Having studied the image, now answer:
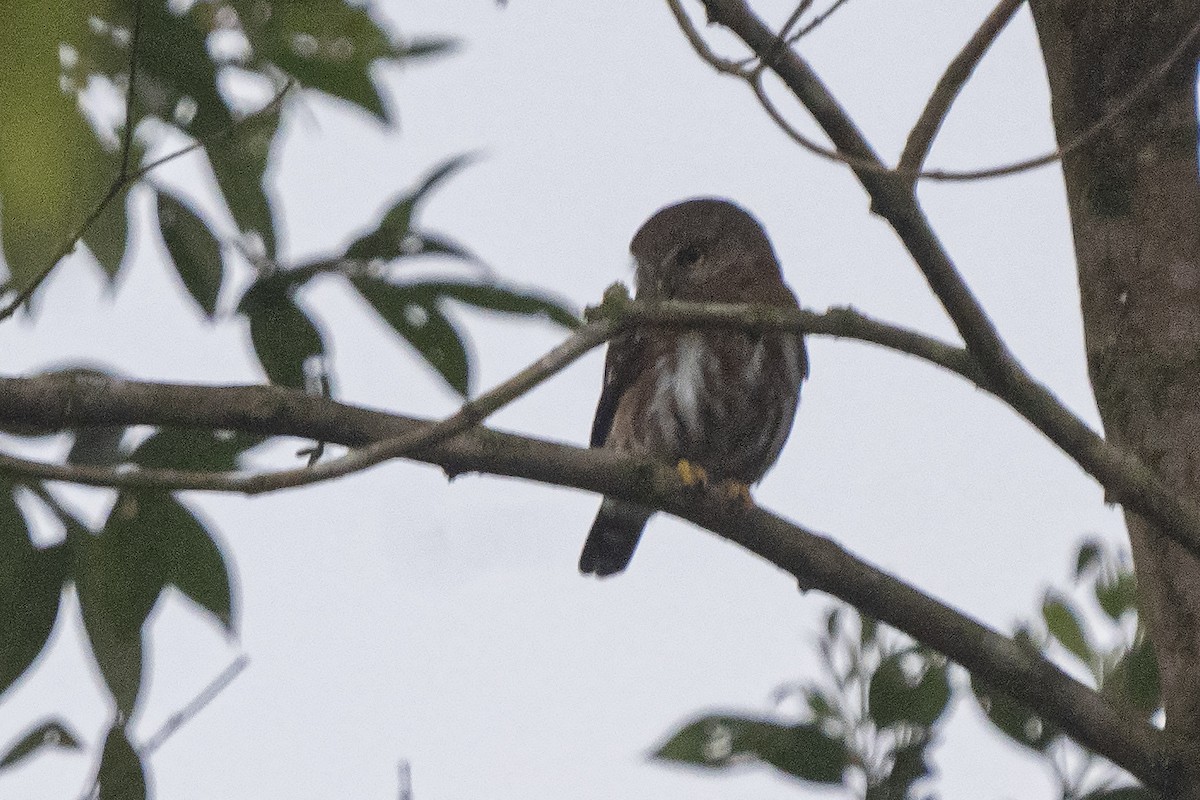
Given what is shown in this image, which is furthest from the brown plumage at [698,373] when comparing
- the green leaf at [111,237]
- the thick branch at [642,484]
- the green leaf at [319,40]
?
→ the green leaf at [319,40]

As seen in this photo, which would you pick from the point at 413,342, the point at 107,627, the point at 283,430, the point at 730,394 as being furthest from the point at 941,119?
the point at 730,394

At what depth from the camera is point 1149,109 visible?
334cm

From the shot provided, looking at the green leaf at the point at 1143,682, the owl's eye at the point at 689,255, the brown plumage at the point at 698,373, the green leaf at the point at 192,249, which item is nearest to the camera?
the green leaf at the point at 192,249

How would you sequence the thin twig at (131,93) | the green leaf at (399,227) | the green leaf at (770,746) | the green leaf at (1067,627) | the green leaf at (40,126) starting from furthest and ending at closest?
the green leaf at (1067,627) → the green leaf at (770,746) → the green leaf at (399,227) → the thin twig at (131,93) → the green leaf at (40,126)

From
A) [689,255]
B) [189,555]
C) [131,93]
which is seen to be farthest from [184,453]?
[689,255]

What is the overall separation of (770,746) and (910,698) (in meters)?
0.33

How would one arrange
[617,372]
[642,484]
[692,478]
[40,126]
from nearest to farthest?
[40,126] < [642,484] < [692,478] < [617,372]

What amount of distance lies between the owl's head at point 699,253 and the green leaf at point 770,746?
265 centimetres

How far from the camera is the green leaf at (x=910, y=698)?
298cm

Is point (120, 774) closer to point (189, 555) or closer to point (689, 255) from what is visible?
point (189, 555)

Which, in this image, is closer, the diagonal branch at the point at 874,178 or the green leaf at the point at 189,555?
the diagonal branch at the point at 874,178

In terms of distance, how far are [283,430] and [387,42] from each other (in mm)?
733

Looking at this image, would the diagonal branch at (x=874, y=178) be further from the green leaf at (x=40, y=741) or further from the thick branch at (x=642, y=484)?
the green leaf at (x=40, y=741)

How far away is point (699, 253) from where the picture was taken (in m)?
5.49
